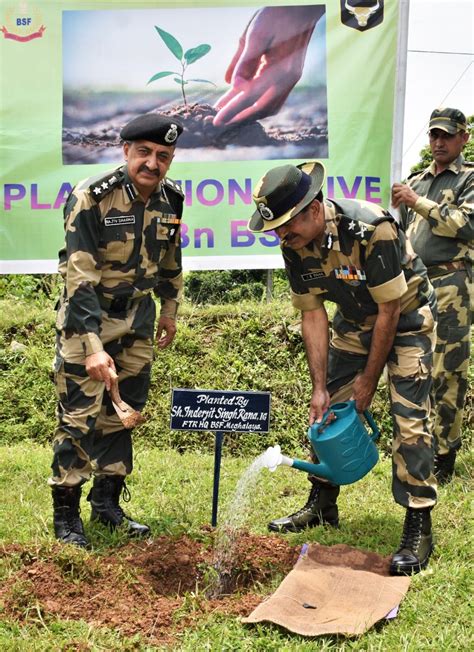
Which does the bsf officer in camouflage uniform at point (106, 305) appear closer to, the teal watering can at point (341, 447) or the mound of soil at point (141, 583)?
the mound of soil at point (141, 583)

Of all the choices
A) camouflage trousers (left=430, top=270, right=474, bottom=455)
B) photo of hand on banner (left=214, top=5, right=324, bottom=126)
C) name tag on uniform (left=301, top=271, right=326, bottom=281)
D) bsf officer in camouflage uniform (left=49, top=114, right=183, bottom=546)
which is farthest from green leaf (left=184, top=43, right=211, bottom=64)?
name tag on uniform (left=301, top=271, right=326, bottom=281)

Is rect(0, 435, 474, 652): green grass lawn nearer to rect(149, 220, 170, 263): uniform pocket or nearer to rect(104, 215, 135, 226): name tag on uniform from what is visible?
rect(149, 220, 170, 263): uniform pocket

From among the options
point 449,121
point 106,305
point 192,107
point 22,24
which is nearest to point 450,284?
point 449,121

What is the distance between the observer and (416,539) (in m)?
3.55

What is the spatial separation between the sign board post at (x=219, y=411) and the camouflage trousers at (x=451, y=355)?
1.60 meters

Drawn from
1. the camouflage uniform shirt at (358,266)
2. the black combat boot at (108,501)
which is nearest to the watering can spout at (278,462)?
the camouflage uniform shirt at (358,266)

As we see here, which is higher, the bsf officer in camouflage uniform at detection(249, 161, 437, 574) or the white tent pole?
the white tent pole

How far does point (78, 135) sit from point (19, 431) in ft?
7.96

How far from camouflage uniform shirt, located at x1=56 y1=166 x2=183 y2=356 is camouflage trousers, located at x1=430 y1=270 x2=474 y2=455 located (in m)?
1.86

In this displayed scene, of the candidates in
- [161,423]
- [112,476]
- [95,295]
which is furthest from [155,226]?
[161,423]

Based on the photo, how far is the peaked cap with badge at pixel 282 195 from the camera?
10.7ft

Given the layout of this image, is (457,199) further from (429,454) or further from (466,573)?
(466,573)

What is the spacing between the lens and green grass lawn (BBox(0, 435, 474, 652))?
9.25ft

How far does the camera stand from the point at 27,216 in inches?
232
